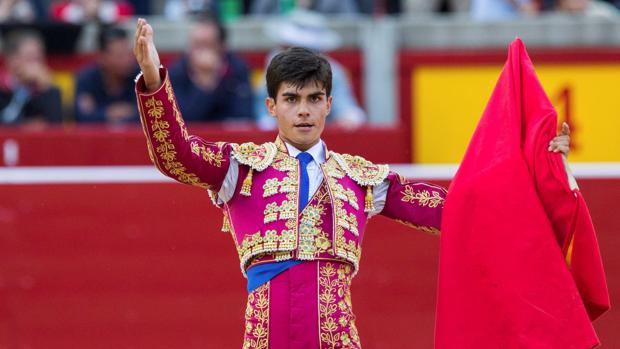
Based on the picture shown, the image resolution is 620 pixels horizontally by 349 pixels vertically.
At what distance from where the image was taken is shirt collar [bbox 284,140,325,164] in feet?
13.4

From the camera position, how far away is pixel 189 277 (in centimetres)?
570

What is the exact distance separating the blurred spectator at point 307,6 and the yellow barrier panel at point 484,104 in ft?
2.17

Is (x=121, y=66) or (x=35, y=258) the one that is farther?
(x=121, y=66)

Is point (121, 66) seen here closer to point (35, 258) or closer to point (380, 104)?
point (380, 104)

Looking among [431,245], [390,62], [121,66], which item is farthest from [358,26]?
[431,245]

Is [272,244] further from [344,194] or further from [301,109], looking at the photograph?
[301,109]

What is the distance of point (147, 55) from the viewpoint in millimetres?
3662

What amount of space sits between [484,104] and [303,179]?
4.98m

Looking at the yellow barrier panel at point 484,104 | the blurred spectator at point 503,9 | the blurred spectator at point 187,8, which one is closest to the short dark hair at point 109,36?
the blurred spectator at point 187,8

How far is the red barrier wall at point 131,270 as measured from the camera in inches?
223

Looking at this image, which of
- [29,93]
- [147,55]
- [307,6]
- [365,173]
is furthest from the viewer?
[307,6]

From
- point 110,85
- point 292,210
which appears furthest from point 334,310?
→ point 110,85

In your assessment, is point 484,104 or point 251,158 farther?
point 484,104

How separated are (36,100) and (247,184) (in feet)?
14.0
